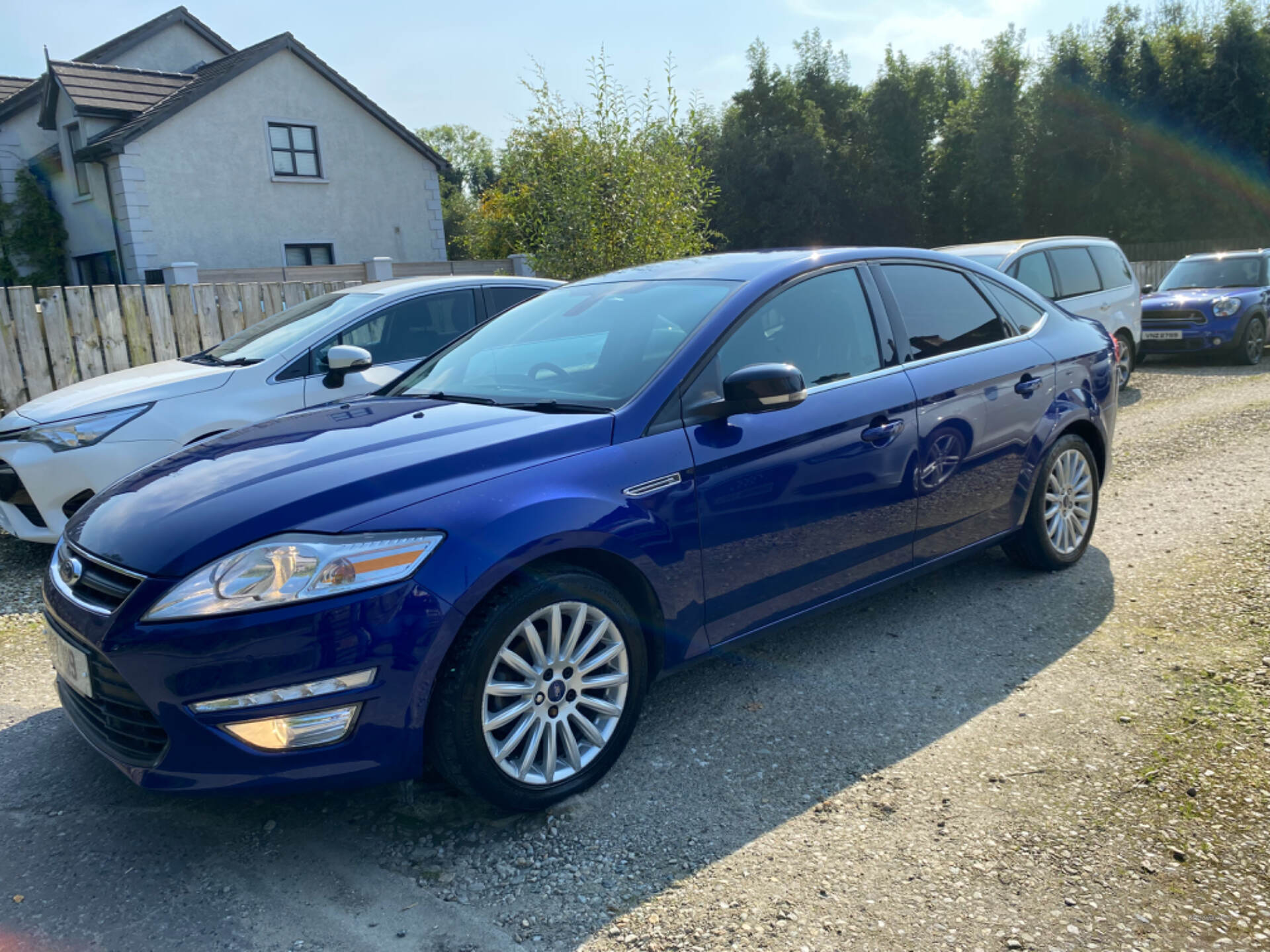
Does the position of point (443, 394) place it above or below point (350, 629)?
above

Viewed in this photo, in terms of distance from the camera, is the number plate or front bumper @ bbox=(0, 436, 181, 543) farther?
front bumper @ bbox=(0, 436, 181, 543)

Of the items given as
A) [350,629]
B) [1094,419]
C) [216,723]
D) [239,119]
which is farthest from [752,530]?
[239,119]

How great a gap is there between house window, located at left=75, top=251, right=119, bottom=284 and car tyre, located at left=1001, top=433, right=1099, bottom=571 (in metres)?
24.1

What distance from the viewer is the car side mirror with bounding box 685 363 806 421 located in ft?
10.6

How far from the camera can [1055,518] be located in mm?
4828

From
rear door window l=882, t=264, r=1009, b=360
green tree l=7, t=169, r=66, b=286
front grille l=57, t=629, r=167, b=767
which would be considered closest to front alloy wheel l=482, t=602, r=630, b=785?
front grille l=57, t=629, r=167, b=767

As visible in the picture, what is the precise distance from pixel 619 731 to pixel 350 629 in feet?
3.42

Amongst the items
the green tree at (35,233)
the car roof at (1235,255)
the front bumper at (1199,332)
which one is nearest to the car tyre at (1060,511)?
the front bumper at (1199,332)

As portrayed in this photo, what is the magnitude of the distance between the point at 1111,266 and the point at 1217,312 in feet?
13.8

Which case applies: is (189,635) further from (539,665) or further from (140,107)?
(140,107)

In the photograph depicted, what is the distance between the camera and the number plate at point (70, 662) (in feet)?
8.99

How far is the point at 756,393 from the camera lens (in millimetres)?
3223

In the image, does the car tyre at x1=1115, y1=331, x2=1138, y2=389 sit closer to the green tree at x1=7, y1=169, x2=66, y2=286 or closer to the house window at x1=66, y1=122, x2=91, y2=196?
the house window at x1=66, y1=122, x2=91, y2=196

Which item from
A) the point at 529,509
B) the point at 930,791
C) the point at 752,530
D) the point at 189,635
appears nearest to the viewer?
the point at 189,635
